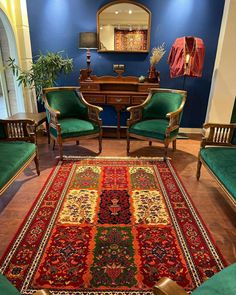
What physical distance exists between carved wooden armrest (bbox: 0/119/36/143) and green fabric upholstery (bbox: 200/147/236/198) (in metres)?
1.99

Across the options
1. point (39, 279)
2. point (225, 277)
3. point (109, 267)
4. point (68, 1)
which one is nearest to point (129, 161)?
point (109, 267)

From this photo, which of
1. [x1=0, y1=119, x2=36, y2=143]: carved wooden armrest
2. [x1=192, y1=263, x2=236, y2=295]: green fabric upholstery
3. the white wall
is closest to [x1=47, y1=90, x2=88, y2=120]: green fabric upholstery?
[x1=0, y1=119, x2=36, y2=143]: carved wooden armrest

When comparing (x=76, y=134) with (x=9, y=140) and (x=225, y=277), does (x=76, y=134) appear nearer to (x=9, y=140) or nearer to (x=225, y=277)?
(x=9, y=140)

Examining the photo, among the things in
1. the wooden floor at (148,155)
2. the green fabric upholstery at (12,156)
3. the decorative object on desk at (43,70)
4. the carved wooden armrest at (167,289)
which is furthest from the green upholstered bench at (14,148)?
the carved wooden armrest at (167,289)

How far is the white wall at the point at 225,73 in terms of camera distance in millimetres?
3536

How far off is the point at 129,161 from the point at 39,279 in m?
1.96

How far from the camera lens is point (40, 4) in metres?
3.83

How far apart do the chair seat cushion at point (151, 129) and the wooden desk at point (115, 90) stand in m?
0.63

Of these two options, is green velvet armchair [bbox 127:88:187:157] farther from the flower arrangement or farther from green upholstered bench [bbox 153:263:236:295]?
green upholstered bench [bbox 153:263:236:295]

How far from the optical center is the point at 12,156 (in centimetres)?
224

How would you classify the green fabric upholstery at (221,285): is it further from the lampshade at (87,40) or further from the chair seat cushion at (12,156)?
the lampshade at (87,40)

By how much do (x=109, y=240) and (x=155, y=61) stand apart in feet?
9.97

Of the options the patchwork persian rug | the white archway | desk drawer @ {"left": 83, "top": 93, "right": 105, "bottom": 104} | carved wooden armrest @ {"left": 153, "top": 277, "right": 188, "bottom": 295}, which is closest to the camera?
carved wooden armrest @ {"left": 153, "top": 277, "right": 188, "bottom": 295}

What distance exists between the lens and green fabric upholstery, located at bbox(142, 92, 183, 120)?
3.43 meters
